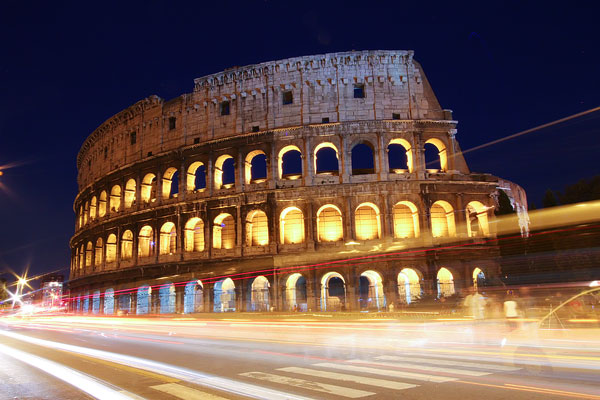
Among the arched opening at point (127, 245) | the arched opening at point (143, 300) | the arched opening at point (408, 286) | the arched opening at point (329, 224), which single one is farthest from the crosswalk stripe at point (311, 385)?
the arched opening at point (127, 245)

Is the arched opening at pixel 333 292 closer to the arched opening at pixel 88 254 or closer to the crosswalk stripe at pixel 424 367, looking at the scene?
the crosswalk stripe at pixel 424 367

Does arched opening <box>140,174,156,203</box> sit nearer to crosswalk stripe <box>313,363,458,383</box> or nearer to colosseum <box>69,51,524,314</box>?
colosseum <box>69,51,524,314</box>

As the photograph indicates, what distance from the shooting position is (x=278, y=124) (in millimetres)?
28219

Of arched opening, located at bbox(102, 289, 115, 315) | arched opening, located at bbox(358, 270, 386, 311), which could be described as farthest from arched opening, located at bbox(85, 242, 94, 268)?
arched opening, located at bbox(358, 270, 386, 311)

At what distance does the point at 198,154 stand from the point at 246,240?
7.32 metres

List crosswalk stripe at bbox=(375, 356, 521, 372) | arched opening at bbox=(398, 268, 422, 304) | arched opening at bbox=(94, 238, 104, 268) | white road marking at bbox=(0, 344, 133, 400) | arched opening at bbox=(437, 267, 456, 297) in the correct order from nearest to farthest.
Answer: white road marking at bbox=(0, 344, 133, 400)
crosswalk stripe at bbox=(375, 356, 521, 372)
arched opening at bbox=(437, 267, 456, 297)
arched opening at bbox=(398, 268, 422, 304)
arched opening at bbox=(94, 238, 104, 268)

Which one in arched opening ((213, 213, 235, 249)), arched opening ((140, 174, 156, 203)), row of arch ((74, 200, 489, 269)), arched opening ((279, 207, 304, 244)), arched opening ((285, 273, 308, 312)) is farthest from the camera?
arched opening ((140, 174, 156, 203))

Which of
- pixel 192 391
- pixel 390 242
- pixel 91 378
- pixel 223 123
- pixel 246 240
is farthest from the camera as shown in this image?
pixel 223 123

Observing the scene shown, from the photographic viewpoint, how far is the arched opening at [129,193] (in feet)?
113

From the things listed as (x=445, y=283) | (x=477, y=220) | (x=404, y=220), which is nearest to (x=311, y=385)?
(x=445, y=283)

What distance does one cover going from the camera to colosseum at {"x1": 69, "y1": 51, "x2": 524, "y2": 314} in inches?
1006

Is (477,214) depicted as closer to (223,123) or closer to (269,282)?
(269,282)

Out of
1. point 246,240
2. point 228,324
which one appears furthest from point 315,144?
point 228,324

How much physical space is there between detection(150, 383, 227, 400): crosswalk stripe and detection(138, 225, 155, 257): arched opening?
26551 mm
